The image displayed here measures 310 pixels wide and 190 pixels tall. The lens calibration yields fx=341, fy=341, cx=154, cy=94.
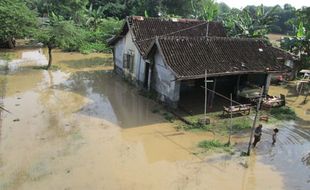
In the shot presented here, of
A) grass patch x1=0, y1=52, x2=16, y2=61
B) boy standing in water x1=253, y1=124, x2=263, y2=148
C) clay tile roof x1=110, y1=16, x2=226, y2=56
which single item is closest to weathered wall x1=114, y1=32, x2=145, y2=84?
clay tile roof x1=110, y1=16, x2=226, y2=56

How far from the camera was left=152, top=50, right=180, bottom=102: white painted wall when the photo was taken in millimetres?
17781

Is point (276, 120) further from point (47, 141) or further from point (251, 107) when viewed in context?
point (47, 141)

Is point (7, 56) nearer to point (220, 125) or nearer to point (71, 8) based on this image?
point (71, 8)

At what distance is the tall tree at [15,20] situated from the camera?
99.0ft

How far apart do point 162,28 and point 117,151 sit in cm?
1259

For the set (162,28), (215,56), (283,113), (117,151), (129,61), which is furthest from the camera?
(162,28)

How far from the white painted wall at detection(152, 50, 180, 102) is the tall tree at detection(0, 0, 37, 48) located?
666 inches

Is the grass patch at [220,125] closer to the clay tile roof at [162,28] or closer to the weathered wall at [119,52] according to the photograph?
the clay tile roof at [162,28]

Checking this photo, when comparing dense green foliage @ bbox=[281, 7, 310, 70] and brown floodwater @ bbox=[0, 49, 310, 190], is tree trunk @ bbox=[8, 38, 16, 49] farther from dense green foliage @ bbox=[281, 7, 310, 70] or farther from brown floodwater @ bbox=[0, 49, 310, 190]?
dense green foliage @ bbox=[281, 7, 310, 70]

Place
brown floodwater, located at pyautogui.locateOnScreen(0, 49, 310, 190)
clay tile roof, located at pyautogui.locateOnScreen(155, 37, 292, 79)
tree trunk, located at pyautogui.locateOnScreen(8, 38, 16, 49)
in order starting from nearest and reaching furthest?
brown floodwater, located at pyautogui.locateOnScreen(0, 49, 310, 190)
clay tile roof, located at pyautogui.locateOnScreen(155, 37, 292, 79)
tree trunk, located at pyautogui.locateOnScreen(8, 38, 16, 49)

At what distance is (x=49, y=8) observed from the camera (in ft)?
157

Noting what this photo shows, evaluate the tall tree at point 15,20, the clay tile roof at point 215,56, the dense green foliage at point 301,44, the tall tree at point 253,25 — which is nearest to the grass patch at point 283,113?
the clay tile roof at point 215,56

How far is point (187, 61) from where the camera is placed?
17.8 meters

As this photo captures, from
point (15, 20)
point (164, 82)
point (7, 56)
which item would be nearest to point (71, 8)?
point (15, 20)
